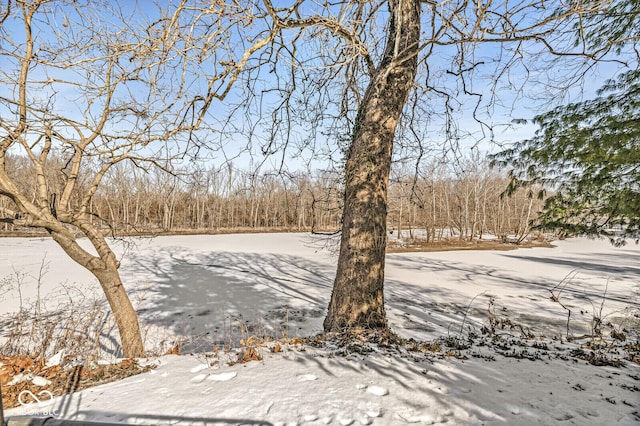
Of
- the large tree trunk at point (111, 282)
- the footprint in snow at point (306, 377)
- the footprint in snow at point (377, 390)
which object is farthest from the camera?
the large tree trunk at point (111, 282)

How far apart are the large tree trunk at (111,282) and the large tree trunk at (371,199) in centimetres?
244

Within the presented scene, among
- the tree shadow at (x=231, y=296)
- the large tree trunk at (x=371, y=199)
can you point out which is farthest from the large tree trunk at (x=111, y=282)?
the large tree trunk at (x=371, y=199)

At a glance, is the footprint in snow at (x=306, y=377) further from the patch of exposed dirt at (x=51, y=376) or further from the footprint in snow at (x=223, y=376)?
the patch of exposed dirt at (x=51, y=376)

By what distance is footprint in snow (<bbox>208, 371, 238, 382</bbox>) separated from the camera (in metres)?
2.13

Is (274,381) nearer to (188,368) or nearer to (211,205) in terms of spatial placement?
(188,368)

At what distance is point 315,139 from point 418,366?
3.12 m

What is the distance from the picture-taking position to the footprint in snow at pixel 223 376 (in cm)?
213

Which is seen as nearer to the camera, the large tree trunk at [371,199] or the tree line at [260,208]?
the large tree trunk at [371,199]

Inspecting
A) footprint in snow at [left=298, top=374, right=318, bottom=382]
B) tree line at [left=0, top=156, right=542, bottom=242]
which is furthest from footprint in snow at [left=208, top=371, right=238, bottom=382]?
tree line at [left=0, top=156, right=542, bottom=242]

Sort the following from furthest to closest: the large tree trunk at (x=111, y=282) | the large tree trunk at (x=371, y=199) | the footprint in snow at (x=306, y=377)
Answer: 1. the large tree trunk at (x=111, y=282)
2. the large tree trunk at (x=371, y=199)
3. the footprint in snow at (x=306, y=377)

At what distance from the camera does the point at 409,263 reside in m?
14.2

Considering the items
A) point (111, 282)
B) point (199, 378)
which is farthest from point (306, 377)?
point (111, 282)

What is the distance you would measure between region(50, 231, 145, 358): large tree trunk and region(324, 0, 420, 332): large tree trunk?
8.01 ft

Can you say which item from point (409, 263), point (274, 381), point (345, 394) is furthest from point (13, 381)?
point (409, 263)
